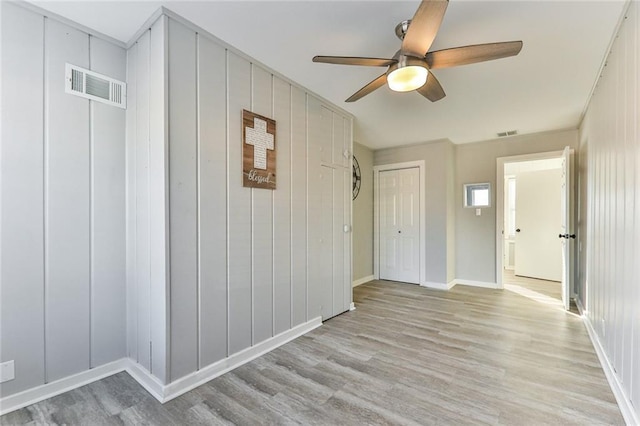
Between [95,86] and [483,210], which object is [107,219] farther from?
[483,210]

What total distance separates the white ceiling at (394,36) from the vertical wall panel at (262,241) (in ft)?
0.73

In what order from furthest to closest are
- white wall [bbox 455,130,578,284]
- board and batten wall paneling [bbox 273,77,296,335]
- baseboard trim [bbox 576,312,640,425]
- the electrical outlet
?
white wall [bbox 455,130,578,284] < board and batten wall paneling [bbox 273,77,296,335] < the electrical outlet < baseboard trim [bbox 576,312,640,425]

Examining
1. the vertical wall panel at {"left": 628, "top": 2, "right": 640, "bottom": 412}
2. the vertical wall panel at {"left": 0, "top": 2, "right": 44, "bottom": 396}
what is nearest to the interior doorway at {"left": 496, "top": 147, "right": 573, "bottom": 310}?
the vertical wall panel at {"left": 628, "top": 2, "right": 640, "bottom": 412}

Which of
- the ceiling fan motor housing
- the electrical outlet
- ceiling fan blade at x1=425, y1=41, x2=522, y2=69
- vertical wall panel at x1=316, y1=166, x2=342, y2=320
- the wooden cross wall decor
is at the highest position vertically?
the ceiling fan motor housing

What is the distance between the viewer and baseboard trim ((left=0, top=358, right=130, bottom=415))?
168 centimetres

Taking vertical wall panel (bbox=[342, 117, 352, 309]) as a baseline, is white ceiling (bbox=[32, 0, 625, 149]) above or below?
above

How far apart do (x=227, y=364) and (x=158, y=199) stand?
1.34 metres

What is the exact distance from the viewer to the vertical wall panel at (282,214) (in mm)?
2596

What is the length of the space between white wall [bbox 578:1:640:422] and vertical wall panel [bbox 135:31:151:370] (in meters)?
2.93

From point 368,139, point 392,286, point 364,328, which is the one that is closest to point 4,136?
point 364,328

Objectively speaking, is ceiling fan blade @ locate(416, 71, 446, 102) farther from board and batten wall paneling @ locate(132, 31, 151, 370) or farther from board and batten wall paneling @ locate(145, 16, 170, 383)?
board and batten wall paneling @ locate(132, 31, 151, 370)

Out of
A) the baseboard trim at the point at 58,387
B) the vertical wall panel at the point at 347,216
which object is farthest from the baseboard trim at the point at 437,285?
the baseboard trim at the point at 58,387

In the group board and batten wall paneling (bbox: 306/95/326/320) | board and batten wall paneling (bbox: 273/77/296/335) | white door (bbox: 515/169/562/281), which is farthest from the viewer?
white door (bbox: 515/169/562/281)

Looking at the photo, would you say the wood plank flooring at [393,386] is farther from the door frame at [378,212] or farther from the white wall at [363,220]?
the white wall at [363,220]
